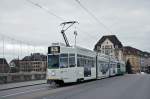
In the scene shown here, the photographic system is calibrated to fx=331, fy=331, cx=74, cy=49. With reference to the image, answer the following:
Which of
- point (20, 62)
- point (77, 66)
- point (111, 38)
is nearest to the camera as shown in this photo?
point (77, 66)

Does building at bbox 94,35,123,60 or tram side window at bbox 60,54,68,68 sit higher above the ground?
building at bbox 94,35,123,60

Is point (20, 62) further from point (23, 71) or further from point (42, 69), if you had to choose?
point (42, 69)

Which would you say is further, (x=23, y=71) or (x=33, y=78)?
(x=33, y=78)

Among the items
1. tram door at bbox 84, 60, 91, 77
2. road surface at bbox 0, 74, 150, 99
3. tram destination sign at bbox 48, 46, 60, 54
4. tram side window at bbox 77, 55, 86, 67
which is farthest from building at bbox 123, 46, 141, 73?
road surface at bbox 0, 74, 150, 99

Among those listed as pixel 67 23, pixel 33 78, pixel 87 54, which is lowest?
pixel 33 78

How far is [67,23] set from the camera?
1160 inches

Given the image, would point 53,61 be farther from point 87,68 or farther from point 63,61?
point 87,68

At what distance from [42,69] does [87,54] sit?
13.8m

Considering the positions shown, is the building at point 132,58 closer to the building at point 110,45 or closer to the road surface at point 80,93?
the building at point 110,45

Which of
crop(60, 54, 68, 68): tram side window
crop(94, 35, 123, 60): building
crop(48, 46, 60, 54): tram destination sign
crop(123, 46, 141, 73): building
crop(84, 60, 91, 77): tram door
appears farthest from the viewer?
crop(123, 46, 141, 73): building

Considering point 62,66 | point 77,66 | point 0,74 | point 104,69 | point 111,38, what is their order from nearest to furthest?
point 62,66 → point 77,66 → point 0,74 → point 104,69 → point 111,38

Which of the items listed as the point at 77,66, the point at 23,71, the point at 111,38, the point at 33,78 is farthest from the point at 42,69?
the point at 111,38

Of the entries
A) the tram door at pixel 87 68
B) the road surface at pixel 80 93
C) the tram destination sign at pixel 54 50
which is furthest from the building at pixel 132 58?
the road surface at pixel 80 93

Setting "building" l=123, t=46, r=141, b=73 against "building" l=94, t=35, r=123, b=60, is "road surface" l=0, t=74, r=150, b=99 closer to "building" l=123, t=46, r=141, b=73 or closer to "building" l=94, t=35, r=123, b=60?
"building" l=94, t=35, r=123, b=60
